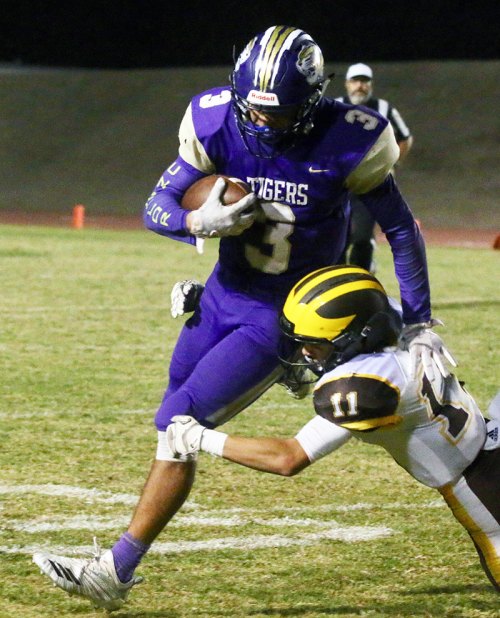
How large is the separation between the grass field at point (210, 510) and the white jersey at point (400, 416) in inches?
17.1

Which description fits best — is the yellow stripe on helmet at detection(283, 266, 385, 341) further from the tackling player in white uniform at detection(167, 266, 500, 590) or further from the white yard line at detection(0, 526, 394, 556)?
the white yard line at detection(0, 526, 394, 556)

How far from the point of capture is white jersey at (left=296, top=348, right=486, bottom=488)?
10.5 feet

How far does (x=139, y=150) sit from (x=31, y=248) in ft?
48.8

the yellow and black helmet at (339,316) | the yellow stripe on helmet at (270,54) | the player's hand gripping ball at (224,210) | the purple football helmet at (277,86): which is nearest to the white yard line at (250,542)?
the yellow and black helmet at (339,316)

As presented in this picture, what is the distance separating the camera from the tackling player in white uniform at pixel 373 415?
10.5 feet

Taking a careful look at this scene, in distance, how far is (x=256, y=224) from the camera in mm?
3680

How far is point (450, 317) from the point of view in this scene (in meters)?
9.01

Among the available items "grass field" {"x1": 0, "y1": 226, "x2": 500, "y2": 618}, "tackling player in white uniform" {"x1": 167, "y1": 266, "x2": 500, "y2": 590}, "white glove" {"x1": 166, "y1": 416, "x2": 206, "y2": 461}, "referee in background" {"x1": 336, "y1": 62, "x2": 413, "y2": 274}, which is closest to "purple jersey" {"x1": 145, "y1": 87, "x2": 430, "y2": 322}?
"tackling player in white uniform" {"x1": 167, "y1": 266, "x2": 500, "y2": 590}

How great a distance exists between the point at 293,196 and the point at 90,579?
1.25 metres

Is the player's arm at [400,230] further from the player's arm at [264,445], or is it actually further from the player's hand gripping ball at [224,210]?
the player's arm at [264,445]

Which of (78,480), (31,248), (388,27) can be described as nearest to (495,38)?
(388,27)

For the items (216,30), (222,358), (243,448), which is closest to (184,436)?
(243,448)

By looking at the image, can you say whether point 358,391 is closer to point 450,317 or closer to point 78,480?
point 78,480

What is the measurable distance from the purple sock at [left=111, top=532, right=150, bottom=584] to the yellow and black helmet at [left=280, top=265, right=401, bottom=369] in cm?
73
